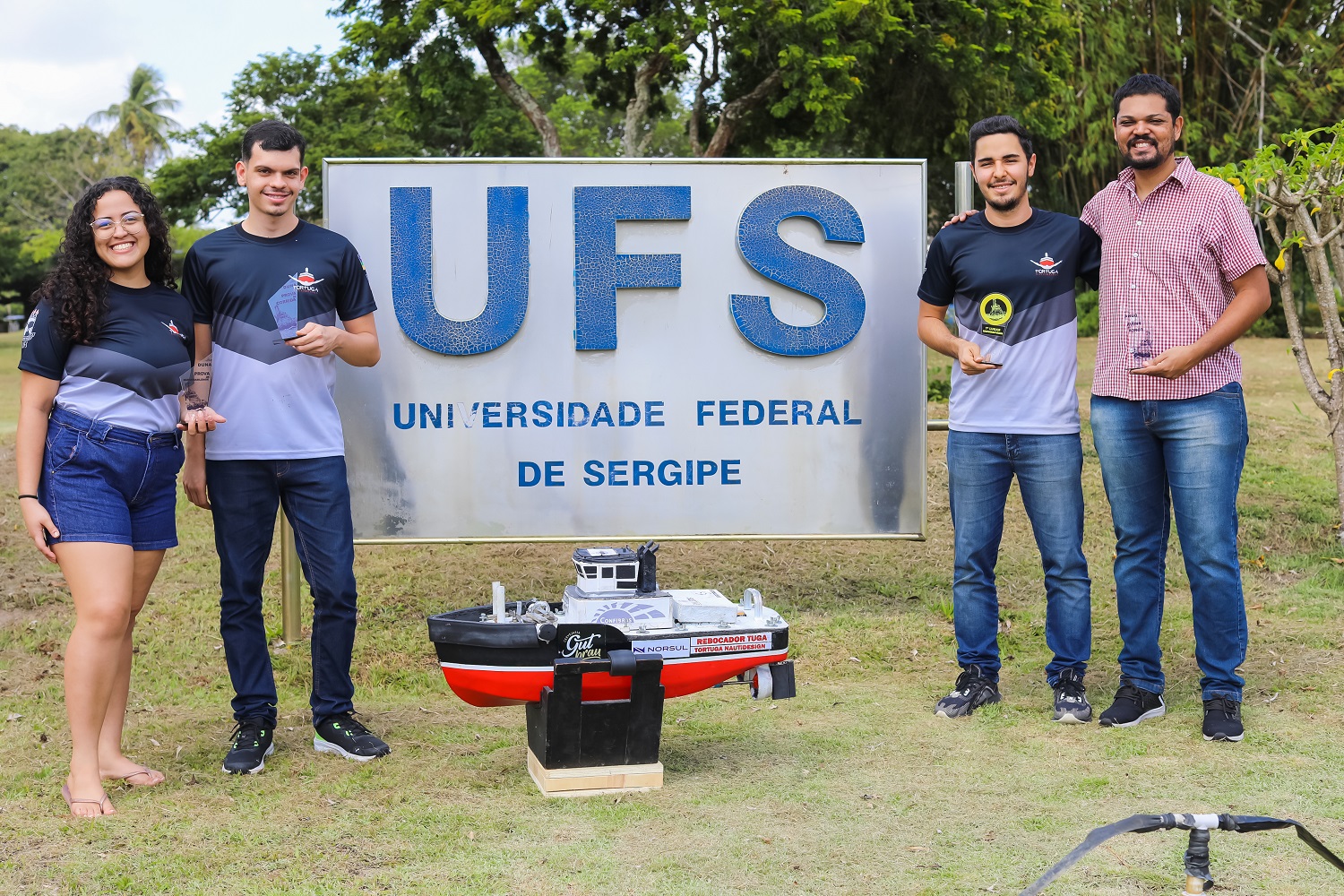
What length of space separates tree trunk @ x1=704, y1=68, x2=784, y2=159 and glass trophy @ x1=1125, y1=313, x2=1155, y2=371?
55.4 feet

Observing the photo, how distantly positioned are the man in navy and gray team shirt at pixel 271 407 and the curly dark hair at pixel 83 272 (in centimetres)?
31

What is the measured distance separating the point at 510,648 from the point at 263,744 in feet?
3.63

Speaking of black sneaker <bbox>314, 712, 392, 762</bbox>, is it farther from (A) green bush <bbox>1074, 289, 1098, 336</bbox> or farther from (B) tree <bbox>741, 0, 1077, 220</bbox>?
(A) green bush <bbox>1074, 289, 1098, 336</bbox>

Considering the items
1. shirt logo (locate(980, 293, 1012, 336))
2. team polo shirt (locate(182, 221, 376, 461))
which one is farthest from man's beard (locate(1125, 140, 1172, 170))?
team polo shirt (locate(182, 221, 376, 461))

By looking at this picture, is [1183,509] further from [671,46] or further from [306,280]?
[671,46]

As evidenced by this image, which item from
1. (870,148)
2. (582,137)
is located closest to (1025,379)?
(870,148)

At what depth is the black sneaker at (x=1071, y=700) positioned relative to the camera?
4973 mm

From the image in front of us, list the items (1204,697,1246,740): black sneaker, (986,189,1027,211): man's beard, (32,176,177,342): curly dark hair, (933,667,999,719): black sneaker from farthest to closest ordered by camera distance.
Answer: (933,667,999,719): black sneaker, (986,189,1027,211): man's beard, (1204,697,1246,740): black sneaker, (32,176,177,342): curly dark hair

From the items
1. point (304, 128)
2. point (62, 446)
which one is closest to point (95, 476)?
point (62, 446)

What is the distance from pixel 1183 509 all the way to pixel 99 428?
3685mm

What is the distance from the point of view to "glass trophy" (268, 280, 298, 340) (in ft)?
14.5

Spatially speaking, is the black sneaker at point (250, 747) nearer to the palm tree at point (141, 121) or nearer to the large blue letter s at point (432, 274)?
the large blue letter s at point (432, 274)

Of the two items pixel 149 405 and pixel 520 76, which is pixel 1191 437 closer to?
pixel 149 405

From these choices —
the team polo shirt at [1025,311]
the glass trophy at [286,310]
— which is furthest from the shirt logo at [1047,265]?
the glass trophy at [286,310]
